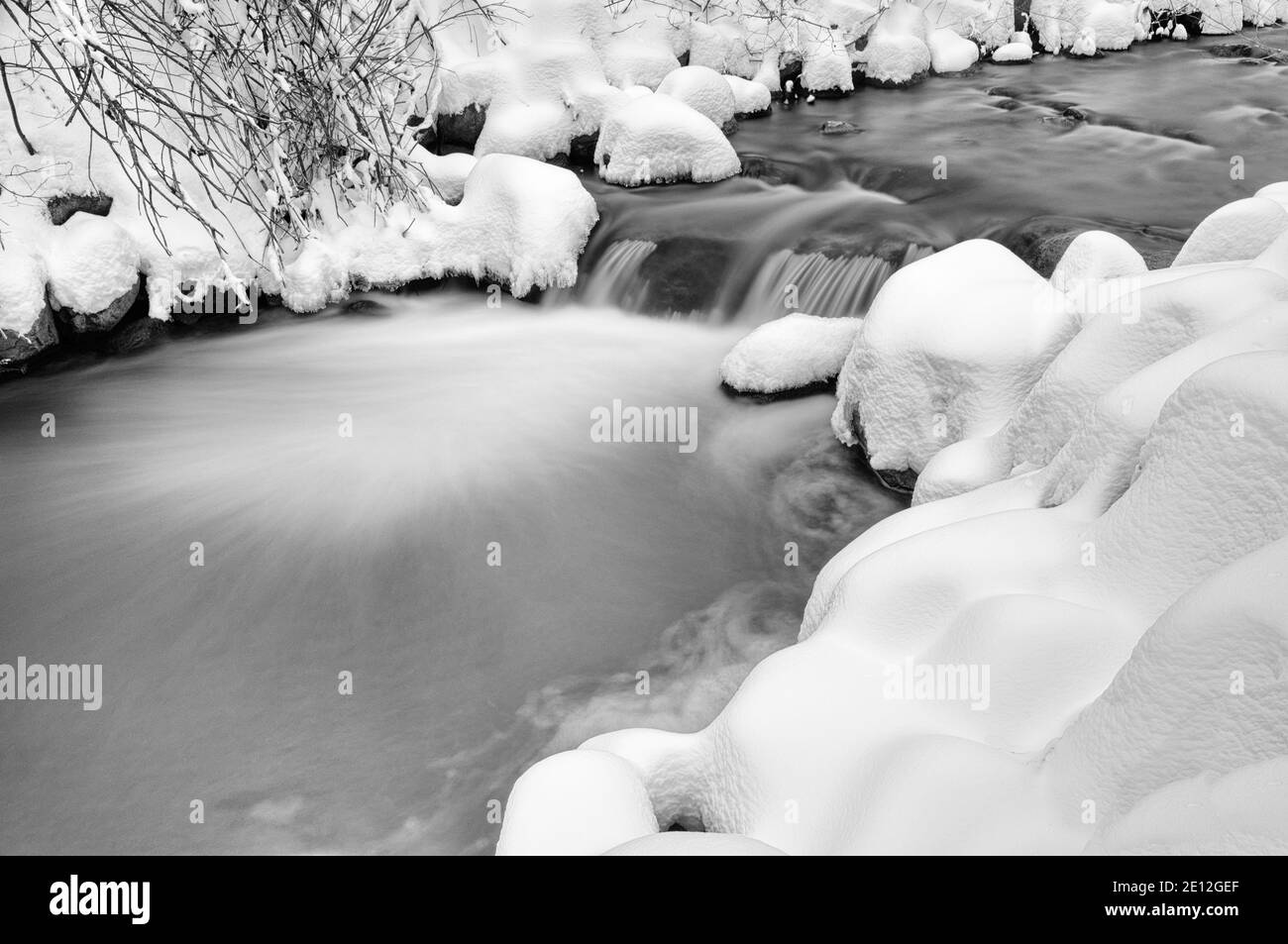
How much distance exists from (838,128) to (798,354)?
4.87 metres

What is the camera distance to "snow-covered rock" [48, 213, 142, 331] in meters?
6.72

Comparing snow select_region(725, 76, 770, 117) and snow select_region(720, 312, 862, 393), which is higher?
snow select_region(725, 76, 770, 117)

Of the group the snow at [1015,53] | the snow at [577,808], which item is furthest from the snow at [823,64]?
the snow at [577,808]

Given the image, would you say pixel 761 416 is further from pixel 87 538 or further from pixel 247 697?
pixel 87 538

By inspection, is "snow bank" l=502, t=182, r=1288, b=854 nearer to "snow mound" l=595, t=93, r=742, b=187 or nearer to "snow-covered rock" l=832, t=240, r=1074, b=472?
"snow-covered rock" l=832, t=240, r=1074, b=472

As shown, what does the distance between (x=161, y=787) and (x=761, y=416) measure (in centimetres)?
371

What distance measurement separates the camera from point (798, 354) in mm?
6035

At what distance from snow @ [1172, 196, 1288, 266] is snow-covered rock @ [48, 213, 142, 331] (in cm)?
646

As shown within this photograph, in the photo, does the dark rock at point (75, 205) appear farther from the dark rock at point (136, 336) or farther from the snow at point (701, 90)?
the snow at point (701, 90)

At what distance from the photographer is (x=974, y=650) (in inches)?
107

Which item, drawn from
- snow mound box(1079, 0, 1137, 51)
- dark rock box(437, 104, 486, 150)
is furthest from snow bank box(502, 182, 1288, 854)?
snow mound box(1079, 0, 1137, 51)

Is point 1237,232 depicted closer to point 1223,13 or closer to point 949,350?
point 949,350

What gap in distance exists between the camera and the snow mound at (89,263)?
6.71 metres

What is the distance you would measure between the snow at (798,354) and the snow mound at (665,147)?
287cm
